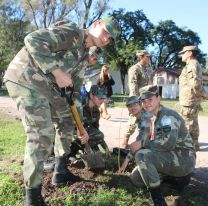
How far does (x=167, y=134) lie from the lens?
166 inches

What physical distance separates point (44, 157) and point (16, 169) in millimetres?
1703

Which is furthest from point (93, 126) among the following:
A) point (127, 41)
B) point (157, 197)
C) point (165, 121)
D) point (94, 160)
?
point (127, 41)

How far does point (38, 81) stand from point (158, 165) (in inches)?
61.8

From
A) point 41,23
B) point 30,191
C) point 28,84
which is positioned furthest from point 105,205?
point 41,23

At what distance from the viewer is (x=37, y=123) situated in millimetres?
3723

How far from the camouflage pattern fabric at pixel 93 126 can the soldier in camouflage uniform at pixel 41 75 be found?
161 centimetres

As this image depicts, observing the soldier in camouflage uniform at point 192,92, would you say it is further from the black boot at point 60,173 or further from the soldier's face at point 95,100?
the black boot at point 60,173

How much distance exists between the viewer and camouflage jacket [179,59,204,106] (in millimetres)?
7145

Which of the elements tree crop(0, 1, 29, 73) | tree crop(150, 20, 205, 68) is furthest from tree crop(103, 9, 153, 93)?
tree crop(0, 1, 29, 73)

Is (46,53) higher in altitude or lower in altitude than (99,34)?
lower

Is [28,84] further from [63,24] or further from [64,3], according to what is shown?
[64,3]

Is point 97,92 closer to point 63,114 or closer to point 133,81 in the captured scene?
point 63,114

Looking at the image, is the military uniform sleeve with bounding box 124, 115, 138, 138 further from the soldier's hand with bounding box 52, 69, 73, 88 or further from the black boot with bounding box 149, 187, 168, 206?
the soldier's hand with bounding box 52, 69, 73, 88

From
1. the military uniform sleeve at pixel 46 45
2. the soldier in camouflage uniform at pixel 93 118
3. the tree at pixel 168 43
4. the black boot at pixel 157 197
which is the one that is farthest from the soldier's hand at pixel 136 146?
the tree at pixel 168 43
